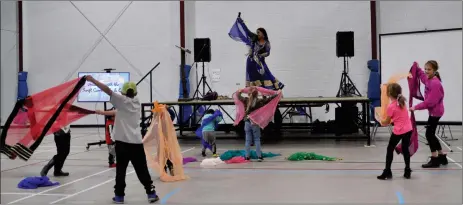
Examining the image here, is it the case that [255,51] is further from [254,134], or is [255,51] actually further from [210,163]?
[210,163]

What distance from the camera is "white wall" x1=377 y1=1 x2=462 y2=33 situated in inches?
563

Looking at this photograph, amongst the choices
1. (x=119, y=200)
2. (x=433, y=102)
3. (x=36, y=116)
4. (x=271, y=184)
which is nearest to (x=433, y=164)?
(x=433, y=102)

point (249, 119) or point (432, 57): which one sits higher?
point (432, 57)

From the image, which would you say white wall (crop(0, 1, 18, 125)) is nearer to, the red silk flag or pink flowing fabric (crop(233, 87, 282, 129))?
the red silk flag

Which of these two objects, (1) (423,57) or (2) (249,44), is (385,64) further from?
(2) (249,44)

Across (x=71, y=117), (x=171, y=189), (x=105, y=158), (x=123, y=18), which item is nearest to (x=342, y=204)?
(x=171, y=189)

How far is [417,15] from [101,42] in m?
11.4

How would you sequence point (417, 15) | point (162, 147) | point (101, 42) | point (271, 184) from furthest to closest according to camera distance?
point (101, 42) < point (417, 15) < point (162, 147) < point (271, 184)

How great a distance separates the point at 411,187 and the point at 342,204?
1.31 meters

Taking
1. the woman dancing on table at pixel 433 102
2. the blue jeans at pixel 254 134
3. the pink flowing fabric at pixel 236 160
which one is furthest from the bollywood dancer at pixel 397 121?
the pink flowing fabric at pixel 236 160

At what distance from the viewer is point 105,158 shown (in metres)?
8.94

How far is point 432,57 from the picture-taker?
41.9 feet

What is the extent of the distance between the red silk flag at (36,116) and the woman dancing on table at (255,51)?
21.2 ft

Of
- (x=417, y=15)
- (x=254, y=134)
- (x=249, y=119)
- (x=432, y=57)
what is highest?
(x=417, y=15)
